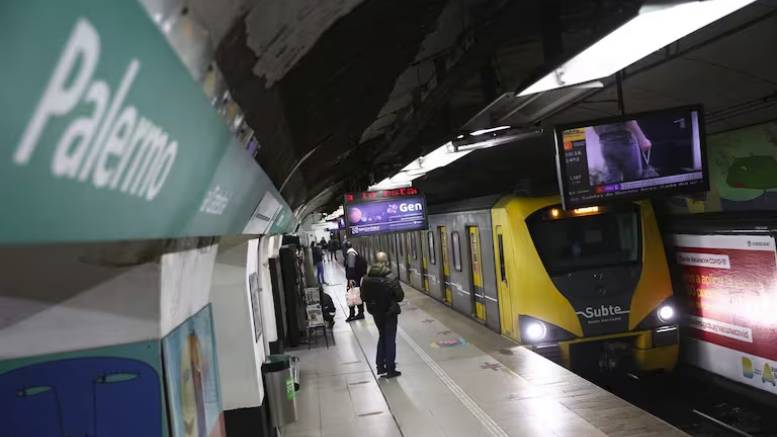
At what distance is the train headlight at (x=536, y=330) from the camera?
774cm

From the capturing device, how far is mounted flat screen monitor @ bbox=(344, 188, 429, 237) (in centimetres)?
954

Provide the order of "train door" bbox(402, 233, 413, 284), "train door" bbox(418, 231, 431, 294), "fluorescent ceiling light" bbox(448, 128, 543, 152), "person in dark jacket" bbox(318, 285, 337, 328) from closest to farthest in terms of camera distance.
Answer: "fluorescent ceiling light" bbox(448, 128, 543, 152) < "person in dark jacket" bbox(318, 285, 337, 328) < "train door" bbox(418, 231, 431, 294) < "train door" bbox(402, 233, 413, 284)

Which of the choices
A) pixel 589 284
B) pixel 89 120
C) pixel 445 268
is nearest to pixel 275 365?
pixel 589 284

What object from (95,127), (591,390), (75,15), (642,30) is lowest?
(591,390)

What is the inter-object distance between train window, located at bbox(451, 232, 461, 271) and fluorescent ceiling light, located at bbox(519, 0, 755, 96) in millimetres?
8158

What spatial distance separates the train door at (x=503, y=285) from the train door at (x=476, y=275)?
1.00 m

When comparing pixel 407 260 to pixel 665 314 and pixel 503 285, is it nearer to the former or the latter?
pixel 503 285

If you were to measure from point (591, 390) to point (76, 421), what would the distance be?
5227 mm

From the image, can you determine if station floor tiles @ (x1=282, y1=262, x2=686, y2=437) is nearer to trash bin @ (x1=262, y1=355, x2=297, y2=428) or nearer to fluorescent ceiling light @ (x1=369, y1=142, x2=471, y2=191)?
trash bin @ (x1=262, y1=355, x2=297, y2=428)

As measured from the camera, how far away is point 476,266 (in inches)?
400

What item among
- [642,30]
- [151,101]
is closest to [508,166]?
[642,30]

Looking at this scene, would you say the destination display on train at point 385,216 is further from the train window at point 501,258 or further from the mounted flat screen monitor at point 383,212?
the train window at point 501,258

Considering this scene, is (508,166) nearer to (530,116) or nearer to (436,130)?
(436,130)

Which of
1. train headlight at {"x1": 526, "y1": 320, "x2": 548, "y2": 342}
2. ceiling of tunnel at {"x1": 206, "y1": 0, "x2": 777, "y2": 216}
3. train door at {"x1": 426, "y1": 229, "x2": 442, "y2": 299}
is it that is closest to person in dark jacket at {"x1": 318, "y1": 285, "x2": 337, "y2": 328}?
train door at {"x1": 426, "y1": 229, "x2": 442, "y2": 299}
